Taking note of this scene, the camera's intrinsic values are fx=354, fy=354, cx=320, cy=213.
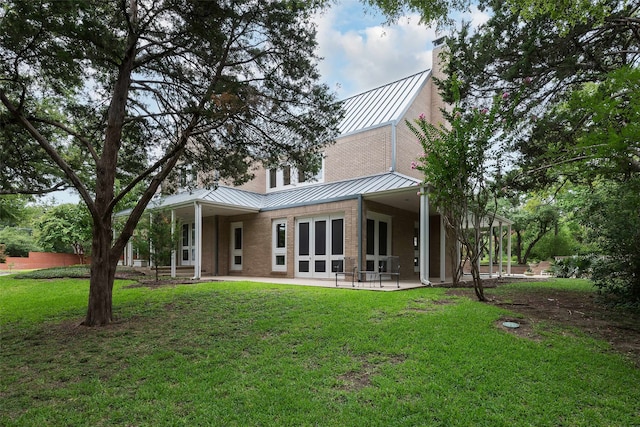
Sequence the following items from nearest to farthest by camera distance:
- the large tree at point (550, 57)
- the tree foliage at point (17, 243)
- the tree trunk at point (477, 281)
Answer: the large tree at point (550, 57), the tree trunk at point (477, 281), the tree foliage at point (17, 243)

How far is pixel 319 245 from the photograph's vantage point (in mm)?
14328

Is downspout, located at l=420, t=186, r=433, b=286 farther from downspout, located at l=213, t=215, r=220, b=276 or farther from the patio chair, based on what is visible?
downspout, located at l=213, t=215, r=220, b=276

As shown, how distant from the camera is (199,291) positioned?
1002 cm

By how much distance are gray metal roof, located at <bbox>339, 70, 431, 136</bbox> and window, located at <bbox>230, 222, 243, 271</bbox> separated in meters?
6.85

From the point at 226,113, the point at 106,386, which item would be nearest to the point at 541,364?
the point at 106,386

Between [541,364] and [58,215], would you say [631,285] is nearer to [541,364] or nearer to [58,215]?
[541,364]

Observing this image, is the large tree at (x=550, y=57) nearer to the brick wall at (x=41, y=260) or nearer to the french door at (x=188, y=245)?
the french door at (x=188, y=245)

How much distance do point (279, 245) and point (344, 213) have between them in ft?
12.7

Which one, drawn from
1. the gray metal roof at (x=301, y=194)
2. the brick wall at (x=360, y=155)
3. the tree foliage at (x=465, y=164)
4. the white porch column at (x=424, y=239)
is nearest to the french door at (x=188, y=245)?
the gray metal roof at (x=301, y=194)

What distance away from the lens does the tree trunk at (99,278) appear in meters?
6.47

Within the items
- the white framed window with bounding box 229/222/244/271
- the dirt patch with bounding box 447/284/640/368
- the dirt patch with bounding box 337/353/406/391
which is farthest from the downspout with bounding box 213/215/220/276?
the dirt patch with bounding box 337/353/406/391

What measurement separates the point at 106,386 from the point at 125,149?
20.8ft

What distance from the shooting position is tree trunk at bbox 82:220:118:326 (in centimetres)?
647

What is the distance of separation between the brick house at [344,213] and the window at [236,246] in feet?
0.16
